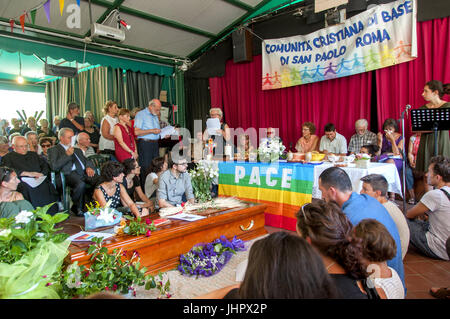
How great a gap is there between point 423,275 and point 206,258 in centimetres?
169

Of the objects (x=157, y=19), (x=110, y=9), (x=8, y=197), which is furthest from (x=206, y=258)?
(x=157, y=19)

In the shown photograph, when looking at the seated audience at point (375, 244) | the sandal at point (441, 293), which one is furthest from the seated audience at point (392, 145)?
the seated audience at point (375, 244)

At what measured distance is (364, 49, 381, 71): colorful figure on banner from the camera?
179 inches

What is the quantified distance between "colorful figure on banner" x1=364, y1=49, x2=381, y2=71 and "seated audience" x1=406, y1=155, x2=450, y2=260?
2.63 meters

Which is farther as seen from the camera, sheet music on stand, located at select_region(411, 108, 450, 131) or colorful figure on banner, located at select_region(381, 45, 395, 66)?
colorful figure on banner, located at select_region(381, 45, 395, 66)

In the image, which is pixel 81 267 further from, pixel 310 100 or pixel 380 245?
pixel 310 100

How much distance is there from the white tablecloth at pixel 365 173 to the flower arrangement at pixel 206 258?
1249 mm

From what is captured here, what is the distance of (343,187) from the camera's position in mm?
1941

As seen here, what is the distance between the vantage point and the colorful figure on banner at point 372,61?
455 cm

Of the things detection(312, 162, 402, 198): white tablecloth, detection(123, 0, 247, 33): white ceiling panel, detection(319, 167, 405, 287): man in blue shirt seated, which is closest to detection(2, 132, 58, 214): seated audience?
detection(123, 0, 247, 33): white ceiling panel

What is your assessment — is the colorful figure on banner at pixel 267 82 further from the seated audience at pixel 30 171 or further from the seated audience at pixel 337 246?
the seated audience at pixel 337 246

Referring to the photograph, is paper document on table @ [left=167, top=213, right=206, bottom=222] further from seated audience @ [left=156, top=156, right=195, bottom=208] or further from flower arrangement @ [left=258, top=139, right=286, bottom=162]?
flower arrangement @ [left=258, top=139, right=286, bottom=162]

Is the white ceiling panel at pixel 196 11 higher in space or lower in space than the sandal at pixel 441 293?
higher

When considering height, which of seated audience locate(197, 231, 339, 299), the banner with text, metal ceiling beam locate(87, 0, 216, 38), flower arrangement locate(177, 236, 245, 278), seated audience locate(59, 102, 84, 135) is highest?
metal ceiling beam locate(87, 0, 216, 38)
